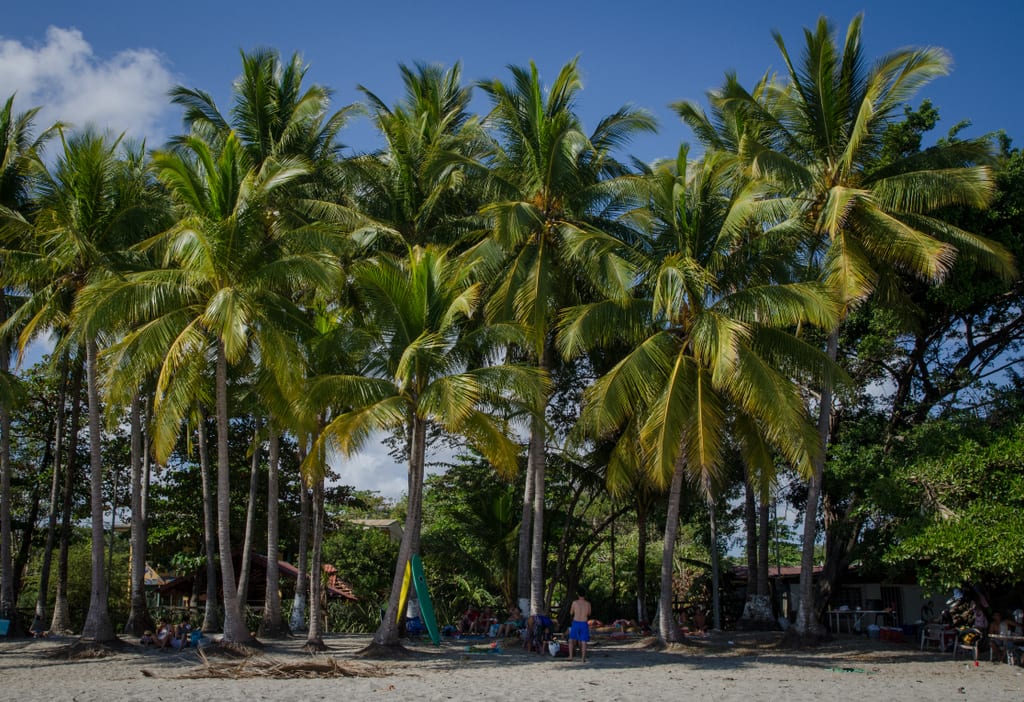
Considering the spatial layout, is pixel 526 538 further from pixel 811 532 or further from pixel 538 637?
pixel 811 532

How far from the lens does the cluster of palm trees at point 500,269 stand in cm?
1514

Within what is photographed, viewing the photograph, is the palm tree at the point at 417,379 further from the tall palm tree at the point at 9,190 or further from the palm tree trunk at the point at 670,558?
the tall palm tree at the point at 9,190

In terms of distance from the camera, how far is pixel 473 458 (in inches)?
1025

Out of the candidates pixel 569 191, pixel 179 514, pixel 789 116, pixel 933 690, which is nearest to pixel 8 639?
pixel 179 514

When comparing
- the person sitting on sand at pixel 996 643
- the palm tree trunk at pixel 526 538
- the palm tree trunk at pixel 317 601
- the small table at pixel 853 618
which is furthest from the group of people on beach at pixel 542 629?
the small table at pixel 853 618

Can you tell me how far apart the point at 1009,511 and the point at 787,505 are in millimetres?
9913

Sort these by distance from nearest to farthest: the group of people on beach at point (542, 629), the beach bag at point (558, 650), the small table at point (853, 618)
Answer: the group of people on beach at point (542, 629) < the beach bag at point (558, 650) < the small table at point (853, 618)

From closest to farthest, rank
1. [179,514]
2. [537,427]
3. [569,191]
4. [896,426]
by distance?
1. [537,427]
2. [569,191]
3. [896,426]
4. [179,514]

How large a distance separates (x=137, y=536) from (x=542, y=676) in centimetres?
958

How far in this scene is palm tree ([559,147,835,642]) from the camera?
15234 millimetres

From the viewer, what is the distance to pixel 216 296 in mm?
14453

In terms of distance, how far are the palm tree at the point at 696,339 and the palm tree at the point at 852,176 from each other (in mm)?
1034

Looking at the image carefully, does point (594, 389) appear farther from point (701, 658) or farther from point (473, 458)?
point (473, 458)

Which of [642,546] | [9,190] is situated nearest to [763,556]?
[642,546]
